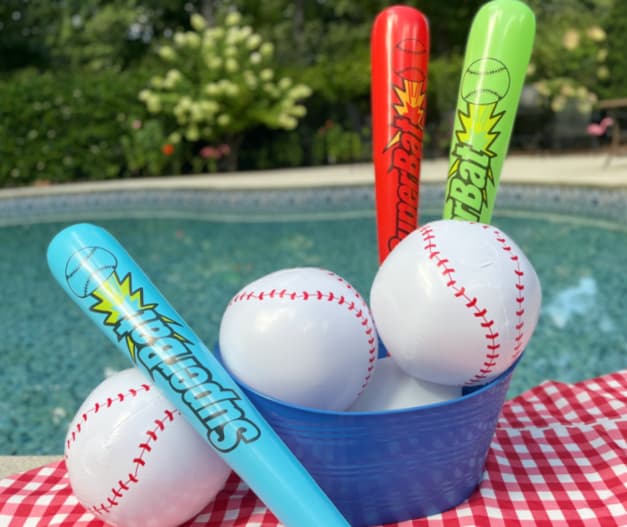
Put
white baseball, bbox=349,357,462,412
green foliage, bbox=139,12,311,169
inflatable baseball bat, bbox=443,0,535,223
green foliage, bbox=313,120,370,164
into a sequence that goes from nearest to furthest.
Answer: white baseball, bbox=349,357,462,412
inflatable baseball bat, bbox=443,0,535,223
green foliage, bbox=139,12,311,169
green foliage, bbox=313,120,370,164

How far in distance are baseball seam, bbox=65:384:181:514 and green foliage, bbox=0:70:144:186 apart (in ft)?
34.9

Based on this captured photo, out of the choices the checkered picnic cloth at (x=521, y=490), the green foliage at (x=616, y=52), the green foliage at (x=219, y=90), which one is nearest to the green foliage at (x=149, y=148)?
the green foliage at (x=219, y=90)

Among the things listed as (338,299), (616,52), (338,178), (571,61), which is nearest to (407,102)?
(338,299)

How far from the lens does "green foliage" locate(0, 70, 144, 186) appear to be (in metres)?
10.8

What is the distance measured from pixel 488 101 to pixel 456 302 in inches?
19.9

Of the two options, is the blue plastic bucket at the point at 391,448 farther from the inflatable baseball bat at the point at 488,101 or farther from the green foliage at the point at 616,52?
the green foliage at the point at 616,52

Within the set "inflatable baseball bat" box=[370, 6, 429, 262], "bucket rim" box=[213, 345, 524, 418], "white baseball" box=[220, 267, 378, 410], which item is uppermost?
"inflatable baseball bat" box=[370, 6, 429, 262]

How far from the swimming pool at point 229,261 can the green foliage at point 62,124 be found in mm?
2052

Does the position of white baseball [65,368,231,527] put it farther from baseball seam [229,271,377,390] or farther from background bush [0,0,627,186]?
background bush [0,0,627,186]

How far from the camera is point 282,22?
61.0 feet

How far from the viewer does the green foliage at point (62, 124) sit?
10836 mm

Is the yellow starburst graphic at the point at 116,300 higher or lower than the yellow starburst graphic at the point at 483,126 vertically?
lower

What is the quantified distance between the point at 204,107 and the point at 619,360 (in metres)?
8.18

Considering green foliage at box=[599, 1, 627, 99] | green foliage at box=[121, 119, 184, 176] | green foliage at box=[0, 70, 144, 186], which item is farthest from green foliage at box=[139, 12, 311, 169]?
green foliage at box=[599, 1, 627, 99]
